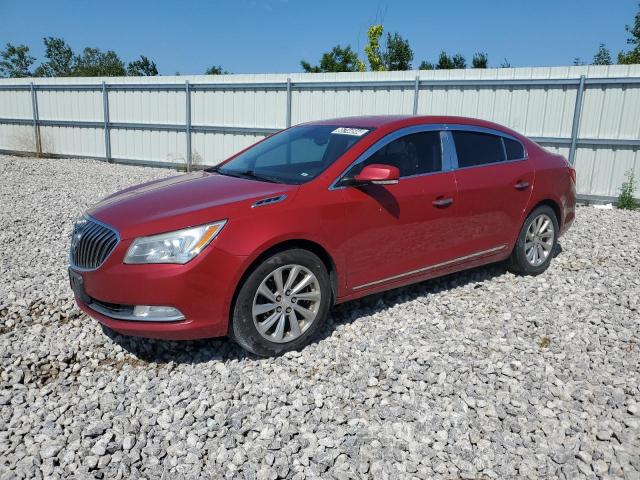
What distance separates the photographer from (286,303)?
3.72 metres

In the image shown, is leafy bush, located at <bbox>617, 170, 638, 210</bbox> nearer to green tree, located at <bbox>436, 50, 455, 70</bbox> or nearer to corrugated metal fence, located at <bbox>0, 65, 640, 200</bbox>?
corrugated metal fence, located at <bbox>0, 65, 640, 200</bbox>

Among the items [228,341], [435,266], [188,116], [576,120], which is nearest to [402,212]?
[435,266]

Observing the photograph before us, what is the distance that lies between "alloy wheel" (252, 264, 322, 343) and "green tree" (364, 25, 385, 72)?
844 inches

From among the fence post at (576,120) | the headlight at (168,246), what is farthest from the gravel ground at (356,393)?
the fence post at (576,120)

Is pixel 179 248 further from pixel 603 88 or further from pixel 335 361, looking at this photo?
pixel 603 88

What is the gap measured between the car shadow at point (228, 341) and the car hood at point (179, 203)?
991mm

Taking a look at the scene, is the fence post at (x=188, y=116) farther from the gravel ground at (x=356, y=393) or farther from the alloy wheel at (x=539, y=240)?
the alloy wheel at (x=539, y=240)

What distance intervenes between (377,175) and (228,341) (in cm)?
166

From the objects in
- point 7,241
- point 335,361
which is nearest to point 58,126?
point 7,241

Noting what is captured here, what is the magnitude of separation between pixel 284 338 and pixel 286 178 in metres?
1.20

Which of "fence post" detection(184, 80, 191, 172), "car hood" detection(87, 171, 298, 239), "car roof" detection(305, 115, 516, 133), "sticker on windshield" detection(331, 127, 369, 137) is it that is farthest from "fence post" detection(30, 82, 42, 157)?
"sticker on windshield" detection(331, 127, 369, 137)

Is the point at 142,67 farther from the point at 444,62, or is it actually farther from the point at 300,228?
the point at 300,228

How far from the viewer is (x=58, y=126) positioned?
17.0 metres

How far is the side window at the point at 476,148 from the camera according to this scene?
482 centimetres
